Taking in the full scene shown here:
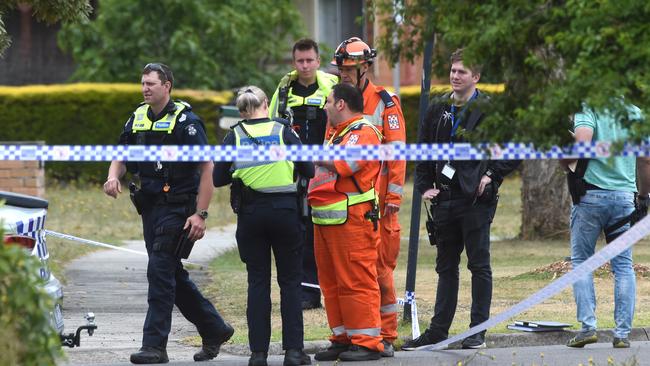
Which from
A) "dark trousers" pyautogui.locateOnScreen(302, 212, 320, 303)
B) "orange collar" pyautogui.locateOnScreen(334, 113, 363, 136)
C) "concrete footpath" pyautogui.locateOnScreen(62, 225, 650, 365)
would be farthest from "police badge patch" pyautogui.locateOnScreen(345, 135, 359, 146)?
"dark trousers" pyautogui.locateOnScreen(302, 212, 320, 303)

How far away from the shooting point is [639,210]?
9.12 metres

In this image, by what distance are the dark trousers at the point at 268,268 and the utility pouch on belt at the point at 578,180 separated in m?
1.87

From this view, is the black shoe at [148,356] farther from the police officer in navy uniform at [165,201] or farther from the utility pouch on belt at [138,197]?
the utility pouch on belt at [138,197]

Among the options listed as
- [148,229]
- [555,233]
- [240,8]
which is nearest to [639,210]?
[148,229]

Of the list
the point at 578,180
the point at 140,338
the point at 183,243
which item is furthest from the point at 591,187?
the point at 140,338

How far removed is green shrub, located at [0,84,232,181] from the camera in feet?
86.9

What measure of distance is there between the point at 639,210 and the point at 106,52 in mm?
21656

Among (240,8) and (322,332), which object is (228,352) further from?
(240,8)

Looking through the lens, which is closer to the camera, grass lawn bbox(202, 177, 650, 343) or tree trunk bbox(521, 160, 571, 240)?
grass lawn bbox(202, 177, 650, 343)

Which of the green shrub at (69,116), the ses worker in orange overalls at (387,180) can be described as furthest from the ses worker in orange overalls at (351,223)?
the green shrub at (69,116)

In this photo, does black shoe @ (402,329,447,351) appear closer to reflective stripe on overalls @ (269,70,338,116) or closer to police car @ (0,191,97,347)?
reflective stripe on overalls @ (269,70,338,116)

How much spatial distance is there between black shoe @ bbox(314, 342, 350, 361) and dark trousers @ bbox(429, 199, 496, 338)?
0.71 metres

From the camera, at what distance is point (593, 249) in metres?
9.08

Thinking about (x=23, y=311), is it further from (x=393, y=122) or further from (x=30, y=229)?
(x=393, y=122)
